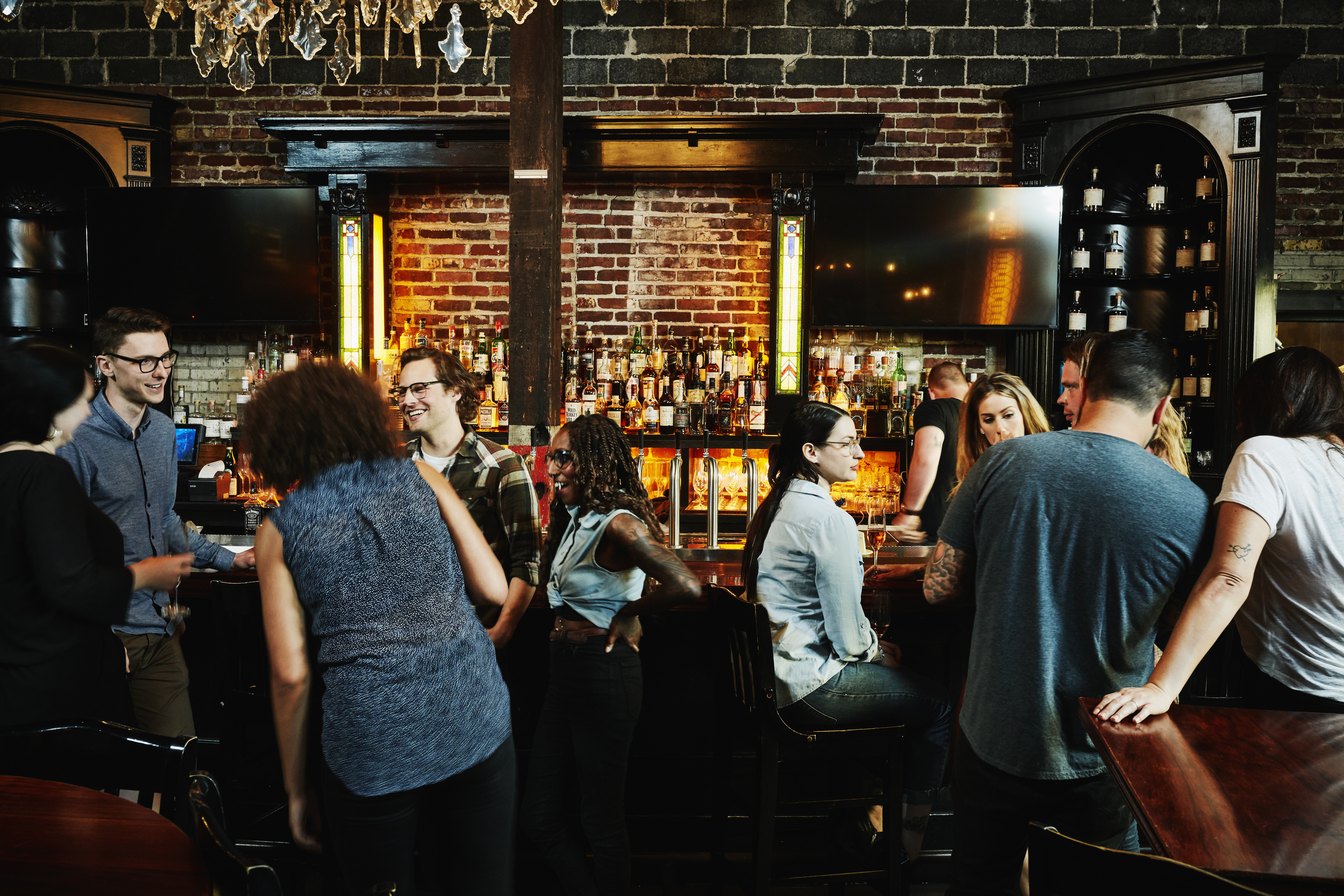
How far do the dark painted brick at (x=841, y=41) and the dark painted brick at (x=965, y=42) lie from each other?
1.37 ft

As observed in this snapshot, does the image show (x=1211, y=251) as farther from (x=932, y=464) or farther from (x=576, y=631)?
(x=576, y=631)

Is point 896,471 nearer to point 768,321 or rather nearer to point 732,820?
point 768,321

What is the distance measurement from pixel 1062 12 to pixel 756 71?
6.04 ft

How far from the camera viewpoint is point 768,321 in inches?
211

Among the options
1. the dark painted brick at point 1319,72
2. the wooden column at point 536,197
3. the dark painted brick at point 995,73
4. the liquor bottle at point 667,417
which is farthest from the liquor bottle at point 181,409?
the dark painted brick at point 1319,72

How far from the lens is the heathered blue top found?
148cm

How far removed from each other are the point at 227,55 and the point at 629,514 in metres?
2.12

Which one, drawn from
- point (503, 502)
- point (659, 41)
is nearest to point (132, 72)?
point (659, 41)

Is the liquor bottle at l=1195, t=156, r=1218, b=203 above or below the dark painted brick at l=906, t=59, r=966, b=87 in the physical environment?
below

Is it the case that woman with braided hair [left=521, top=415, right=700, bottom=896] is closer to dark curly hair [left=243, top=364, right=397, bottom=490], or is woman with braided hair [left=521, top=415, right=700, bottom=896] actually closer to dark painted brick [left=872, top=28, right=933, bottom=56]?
dark curly hair [left=243, top=364, right=397, bottom=490]

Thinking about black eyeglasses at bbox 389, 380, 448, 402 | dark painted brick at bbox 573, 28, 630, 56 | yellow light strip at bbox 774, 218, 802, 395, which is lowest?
black eyeglasses at bbox 389, 380, 448, 402

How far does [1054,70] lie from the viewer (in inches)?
209

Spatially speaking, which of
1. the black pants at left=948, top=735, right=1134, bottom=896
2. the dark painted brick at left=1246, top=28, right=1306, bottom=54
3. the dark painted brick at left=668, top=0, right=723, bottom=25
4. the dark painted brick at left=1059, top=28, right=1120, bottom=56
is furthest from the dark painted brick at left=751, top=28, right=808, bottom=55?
the black pants at left=948, top=735, right=1134, bottom=896

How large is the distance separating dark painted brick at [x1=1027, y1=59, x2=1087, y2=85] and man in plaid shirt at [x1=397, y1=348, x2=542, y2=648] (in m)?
4.31
